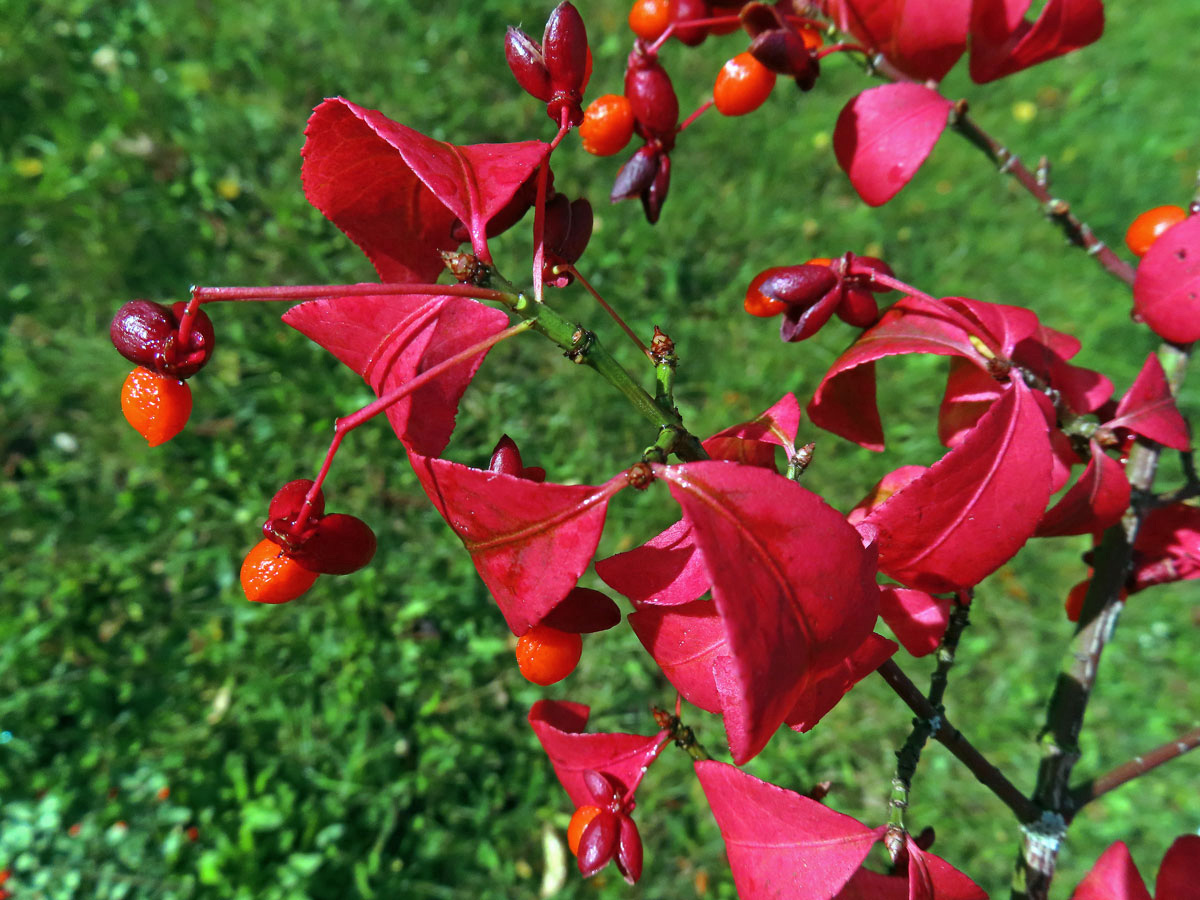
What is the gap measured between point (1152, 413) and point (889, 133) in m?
0.53

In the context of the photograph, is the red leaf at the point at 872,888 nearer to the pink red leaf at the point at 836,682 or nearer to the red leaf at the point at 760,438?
the pink red leaf at the point at 836,682

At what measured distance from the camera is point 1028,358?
1103 millimetres

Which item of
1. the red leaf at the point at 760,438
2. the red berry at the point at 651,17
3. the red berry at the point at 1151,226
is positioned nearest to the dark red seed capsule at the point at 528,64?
the red berry at the point at 651,17

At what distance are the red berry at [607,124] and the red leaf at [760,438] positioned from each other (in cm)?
41

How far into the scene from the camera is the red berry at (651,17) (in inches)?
43.2

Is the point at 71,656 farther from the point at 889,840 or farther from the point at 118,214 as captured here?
the point at 889,840

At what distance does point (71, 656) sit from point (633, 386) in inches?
103

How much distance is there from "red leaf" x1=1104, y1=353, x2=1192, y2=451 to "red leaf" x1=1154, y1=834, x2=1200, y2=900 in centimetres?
51

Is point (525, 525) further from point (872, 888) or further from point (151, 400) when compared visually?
point (872, 888)

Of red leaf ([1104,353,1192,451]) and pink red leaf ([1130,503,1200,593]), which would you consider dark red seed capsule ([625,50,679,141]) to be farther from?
pink red leaf ([1130,503,1200,593])

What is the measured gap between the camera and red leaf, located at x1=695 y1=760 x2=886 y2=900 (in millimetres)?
813

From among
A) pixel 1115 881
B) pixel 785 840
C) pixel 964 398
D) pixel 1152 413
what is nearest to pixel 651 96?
pixel 964 398

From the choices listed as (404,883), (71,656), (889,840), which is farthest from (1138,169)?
(71,656)

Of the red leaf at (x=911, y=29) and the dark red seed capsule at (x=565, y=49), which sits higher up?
the red leaf at (x=911, y=29)
